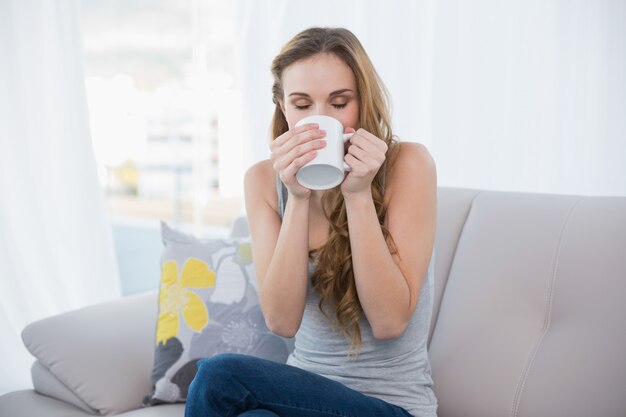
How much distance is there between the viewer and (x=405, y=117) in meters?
2.29

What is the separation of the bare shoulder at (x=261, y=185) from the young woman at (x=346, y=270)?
0.07 meters

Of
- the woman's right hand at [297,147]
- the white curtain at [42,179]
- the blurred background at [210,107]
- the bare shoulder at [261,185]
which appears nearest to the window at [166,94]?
the blurred background at [210,107]

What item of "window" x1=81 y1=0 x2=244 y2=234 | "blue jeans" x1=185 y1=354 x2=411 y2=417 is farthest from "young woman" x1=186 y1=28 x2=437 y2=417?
"window" x1=81 y1=0 x2=244 y2=234

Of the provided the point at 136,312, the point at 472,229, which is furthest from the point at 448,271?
the point at 136,312

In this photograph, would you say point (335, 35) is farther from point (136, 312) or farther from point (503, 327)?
point (136, 312)

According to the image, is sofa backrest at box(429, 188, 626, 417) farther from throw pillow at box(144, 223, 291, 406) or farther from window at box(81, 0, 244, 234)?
window at box(81, 0, 244, 234)

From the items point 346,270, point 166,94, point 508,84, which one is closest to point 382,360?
point 346,270

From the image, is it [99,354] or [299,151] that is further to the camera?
[99,354]

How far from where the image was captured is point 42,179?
286 centimetres

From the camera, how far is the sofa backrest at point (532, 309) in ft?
4.65

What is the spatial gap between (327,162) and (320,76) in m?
0.34

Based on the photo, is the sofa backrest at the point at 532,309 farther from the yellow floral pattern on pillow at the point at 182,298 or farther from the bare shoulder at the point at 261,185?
the yellow floral pattern on pillow at the point at 182,298

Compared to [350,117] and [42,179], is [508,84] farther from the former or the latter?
[42,179]

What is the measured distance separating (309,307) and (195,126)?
202 centimetres
